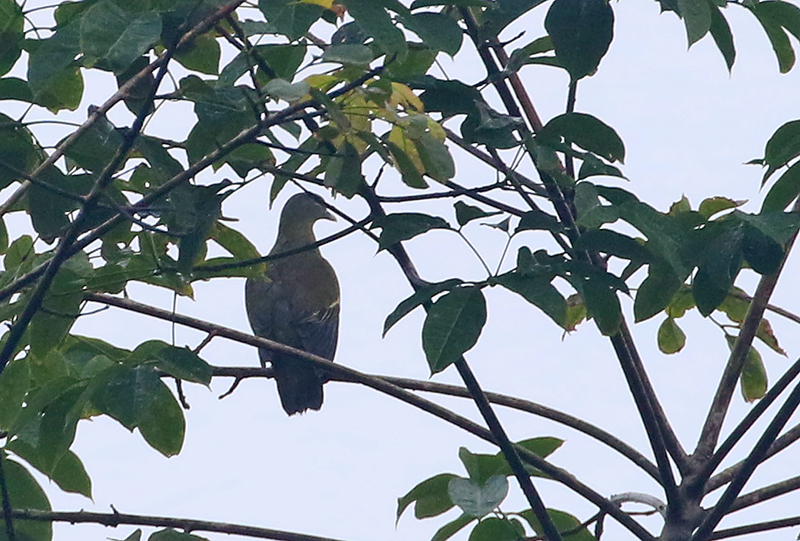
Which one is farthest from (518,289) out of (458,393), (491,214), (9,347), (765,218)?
(9,347)

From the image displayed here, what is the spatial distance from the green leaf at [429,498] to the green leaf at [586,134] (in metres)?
0.77

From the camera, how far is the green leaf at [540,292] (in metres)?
1.91

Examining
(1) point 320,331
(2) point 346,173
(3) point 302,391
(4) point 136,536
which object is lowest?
(4) point 136,536

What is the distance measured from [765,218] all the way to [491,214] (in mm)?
507

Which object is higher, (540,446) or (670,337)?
(670,337)

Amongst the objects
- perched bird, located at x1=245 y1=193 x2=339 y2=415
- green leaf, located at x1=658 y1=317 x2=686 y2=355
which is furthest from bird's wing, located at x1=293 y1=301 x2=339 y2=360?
green leaf, located at x1=658 y1=317 x2=686 y2=355

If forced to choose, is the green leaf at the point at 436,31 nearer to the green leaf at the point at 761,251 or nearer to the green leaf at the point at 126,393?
the green leaf at the point at 761,251

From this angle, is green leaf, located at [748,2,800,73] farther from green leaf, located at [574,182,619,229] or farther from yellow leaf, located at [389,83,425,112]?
yellow leaf, located at [389,83,425,112]

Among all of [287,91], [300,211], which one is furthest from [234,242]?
[300,211]

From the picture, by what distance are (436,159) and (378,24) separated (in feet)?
1.53

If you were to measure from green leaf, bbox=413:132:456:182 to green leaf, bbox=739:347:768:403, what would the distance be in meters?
1.21

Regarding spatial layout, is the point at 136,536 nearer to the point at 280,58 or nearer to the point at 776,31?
the point at 280,58

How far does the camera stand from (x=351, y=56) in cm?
168

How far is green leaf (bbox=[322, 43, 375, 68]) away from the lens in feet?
5.47
